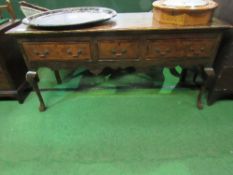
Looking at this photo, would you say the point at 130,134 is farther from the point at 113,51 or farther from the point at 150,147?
the point at 113,51

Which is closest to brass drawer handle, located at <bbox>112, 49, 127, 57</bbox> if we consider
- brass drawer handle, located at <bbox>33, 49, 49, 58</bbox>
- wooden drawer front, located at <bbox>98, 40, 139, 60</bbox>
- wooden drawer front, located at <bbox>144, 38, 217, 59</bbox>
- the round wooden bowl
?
wooden drawer front, located at <bbox>98, 40, 139, 60</bbox>

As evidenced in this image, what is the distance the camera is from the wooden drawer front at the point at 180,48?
1.35m

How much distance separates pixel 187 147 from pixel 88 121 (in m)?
0.78

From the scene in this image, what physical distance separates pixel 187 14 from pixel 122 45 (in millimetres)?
461

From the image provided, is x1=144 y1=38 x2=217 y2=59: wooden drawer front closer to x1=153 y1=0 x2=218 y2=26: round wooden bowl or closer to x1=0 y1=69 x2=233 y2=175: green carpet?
x1=153 y1=0 x2=218 y2=26: round wooden bowl

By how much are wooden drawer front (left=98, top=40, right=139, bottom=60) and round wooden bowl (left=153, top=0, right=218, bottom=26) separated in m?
0.27

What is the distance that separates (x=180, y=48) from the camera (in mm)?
1375

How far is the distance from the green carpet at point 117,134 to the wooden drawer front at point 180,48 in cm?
52

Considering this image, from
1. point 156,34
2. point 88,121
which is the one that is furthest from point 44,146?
point 156,34

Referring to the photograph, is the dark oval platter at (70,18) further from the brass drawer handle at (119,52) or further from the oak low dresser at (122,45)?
the brass drawer handle at (119,52)

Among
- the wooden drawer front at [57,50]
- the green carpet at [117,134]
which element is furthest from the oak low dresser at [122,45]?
the green carpet at [117,134]

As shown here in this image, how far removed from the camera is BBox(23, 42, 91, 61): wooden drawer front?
54.1 inches

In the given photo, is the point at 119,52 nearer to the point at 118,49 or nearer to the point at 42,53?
the point at 118,49

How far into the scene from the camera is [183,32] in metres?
1.31
